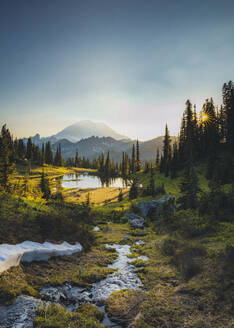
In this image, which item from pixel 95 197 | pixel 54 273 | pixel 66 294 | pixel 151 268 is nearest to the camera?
pixel 66 294

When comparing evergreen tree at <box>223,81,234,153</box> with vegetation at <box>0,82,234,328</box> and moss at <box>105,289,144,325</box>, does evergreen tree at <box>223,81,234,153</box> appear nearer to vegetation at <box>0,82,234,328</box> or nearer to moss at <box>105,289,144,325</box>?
vegetation at <box>0,82,234,328</box>

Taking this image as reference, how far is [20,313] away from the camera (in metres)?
5.66

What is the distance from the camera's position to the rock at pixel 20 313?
5289 millimetres

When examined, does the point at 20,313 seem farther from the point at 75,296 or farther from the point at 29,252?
the point at 29,252

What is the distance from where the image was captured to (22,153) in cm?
10038

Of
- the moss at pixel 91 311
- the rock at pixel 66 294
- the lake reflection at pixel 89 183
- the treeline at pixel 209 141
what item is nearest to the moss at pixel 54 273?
the rock at pixel 66 294

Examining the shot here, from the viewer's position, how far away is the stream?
5508 millimetres

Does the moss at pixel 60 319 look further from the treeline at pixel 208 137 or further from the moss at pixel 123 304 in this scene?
the treeline at pixel 208 137

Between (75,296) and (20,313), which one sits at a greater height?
(20,313)

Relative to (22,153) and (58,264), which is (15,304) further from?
(22,153)

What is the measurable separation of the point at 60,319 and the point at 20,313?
4.48 ft

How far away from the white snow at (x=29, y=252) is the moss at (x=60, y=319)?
2821 millimetres

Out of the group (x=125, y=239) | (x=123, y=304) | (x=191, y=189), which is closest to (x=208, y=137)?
(x=191, y=189)

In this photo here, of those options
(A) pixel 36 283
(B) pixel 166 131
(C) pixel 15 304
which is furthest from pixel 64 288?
(B) pixel 166 131
